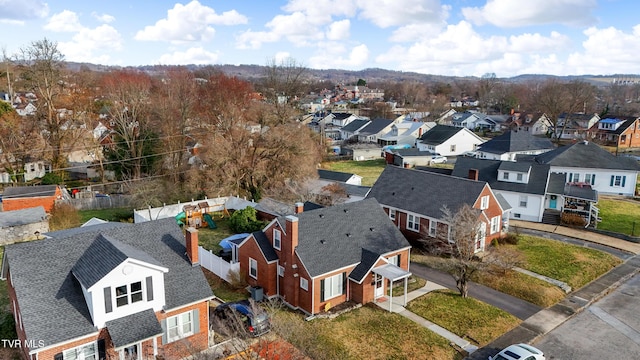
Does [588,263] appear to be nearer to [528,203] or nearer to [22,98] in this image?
[528,203]

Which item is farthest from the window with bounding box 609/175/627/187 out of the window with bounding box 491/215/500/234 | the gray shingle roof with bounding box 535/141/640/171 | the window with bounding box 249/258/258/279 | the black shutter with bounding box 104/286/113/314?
the black shutter with bounding box 104/286/113/314

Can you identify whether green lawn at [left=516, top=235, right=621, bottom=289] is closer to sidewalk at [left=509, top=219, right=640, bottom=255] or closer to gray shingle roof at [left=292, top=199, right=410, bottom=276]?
sidewalk at [left=509, top=219, right=640, bottom=255]

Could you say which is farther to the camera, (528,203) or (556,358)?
(528,203)

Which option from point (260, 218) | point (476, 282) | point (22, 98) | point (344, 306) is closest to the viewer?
point (344, 306)

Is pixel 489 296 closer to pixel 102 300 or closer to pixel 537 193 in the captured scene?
pixel 537 193

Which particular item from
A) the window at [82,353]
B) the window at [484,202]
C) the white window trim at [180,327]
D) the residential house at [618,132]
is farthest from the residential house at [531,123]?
the window at [82,353]

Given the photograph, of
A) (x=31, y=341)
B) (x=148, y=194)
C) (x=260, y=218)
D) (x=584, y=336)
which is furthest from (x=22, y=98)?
(x=584, y=336)

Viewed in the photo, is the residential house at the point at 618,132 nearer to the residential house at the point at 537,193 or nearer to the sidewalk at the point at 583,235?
the residential house at the point at 537,193
